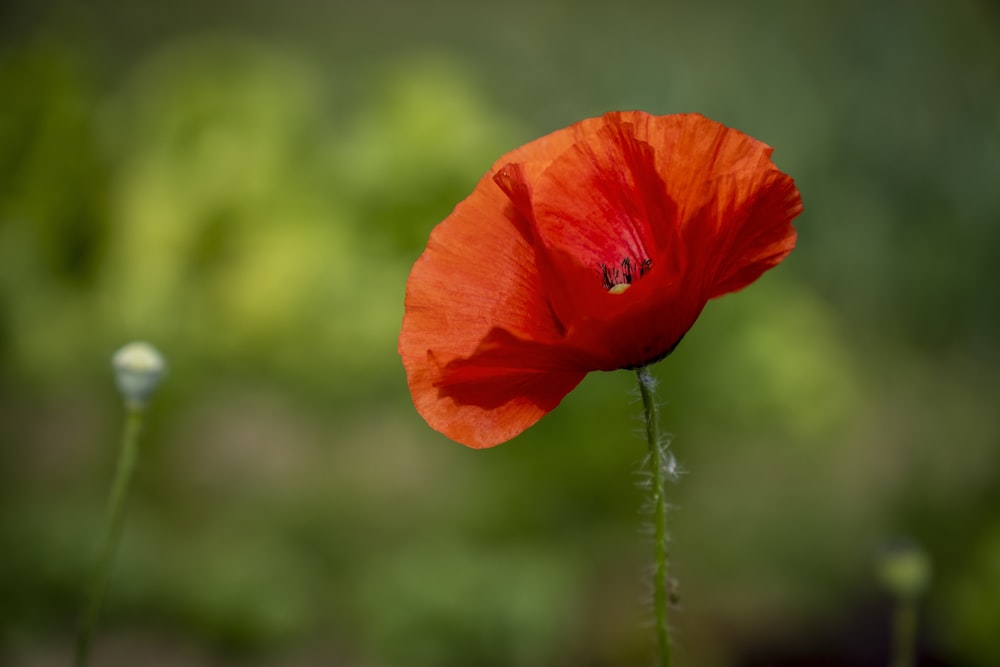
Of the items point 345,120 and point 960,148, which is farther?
point 345,120

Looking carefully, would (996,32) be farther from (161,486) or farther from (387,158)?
(161,486)

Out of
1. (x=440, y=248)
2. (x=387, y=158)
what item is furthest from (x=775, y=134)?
(x=440, y=248)

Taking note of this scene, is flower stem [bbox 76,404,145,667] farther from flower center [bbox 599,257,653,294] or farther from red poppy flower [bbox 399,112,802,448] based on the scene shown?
flower center [bbox 599,257,653,294]

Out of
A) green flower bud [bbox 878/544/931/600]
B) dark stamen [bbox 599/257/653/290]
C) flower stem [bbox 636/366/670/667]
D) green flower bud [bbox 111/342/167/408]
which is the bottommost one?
green flower bud [bbox 878/544/931/600]

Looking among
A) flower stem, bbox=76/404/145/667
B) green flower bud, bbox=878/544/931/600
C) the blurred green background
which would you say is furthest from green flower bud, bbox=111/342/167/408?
the blurred green background

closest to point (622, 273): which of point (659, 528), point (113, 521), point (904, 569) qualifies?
point (659, 528)

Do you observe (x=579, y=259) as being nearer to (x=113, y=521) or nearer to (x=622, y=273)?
(x=622, y=273)
